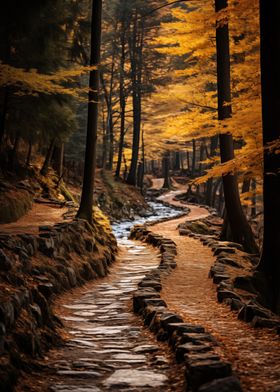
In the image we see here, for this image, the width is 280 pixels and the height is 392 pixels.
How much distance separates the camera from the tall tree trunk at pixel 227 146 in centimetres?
1350

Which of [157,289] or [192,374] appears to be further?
[157,289]

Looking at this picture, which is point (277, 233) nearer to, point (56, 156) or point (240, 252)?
point (240, 252)

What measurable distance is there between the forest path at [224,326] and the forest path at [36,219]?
373cm

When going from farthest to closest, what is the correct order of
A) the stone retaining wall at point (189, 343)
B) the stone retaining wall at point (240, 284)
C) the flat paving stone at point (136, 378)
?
the stone retaining wall at point (240, 284)
the flat paving stone at point (136, 378)
the stone retaining wall at point (189, 343)

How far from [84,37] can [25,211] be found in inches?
264

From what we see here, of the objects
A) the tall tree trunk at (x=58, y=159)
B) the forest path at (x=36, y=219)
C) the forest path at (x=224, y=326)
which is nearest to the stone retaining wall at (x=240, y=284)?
the forest path at (x=224, y=326)

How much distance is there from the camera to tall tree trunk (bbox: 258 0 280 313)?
820 centimetres

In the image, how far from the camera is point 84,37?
640 inches

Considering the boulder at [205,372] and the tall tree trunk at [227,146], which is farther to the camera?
the tall tree trunk at [227,146]

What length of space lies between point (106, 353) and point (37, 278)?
91.5 inches

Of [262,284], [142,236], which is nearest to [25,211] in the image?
[142,236]

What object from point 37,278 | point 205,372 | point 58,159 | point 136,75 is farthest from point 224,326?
point 136,75

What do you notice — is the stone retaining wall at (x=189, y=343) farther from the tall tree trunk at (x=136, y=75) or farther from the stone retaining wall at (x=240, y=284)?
the tall tree trunk at (x=136, y=75)

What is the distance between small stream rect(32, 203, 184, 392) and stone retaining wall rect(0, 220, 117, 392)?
302mm
